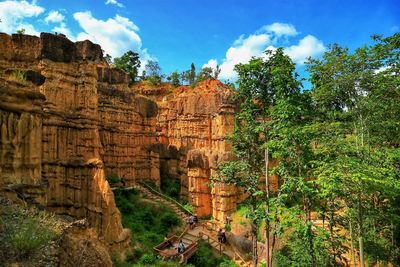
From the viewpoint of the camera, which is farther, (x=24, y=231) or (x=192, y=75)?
(x=192, y=75)

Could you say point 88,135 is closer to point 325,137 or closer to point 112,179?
point 112,179

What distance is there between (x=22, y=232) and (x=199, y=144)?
2364 centimetres

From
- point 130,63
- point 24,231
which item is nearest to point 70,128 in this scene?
point 24,231

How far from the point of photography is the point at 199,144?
28672 millimetres

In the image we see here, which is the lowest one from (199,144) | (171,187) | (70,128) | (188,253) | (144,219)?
(188,253)

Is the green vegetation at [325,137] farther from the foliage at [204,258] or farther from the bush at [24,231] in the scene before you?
the foliage at [204,258]

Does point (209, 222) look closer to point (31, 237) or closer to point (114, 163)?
point (114, 163)

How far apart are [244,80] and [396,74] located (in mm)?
6105

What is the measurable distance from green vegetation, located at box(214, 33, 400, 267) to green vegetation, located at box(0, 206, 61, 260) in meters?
6.75

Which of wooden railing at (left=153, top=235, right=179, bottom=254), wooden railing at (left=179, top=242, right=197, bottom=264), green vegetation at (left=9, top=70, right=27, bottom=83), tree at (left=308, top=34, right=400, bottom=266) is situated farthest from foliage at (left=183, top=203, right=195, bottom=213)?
green vegetation at (left=9, top=70, right=27, bottom=83)

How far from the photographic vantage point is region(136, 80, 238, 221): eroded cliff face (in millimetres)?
23844

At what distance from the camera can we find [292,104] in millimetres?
10094

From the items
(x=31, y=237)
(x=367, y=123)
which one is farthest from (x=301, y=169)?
(x=31, y=237)

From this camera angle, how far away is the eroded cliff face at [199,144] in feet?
78.2
